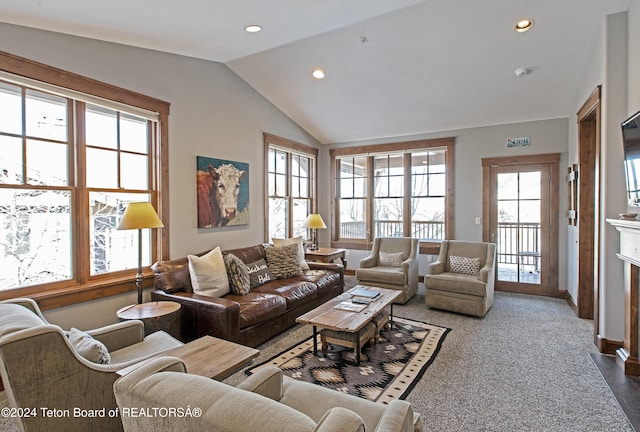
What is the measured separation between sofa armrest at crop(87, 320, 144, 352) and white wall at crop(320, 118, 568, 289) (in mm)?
4702

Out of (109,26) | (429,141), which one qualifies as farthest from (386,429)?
(429,141)

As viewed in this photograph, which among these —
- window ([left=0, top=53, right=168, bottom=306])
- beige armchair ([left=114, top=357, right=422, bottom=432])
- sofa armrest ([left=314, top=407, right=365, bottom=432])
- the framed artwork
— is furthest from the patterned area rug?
the framed artwork

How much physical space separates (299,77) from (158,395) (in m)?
4.55

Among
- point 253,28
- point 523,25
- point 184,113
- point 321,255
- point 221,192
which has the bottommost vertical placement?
point 321,255

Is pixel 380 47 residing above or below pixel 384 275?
above

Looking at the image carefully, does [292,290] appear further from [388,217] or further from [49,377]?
[388,217]

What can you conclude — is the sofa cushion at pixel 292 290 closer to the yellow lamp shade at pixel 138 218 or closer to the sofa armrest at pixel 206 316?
the sofa armrest at pixel 206 316

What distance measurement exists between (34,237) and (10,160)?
649mm

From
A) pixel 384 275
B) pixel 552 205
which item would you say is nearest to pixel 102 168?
pixel 384 275

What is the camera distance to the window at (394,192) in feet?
19.3

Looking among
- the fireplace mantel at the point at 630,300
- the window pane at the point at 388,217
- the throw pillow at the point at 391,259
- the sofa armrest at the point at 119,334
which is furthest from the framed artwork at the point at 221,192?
the fireplace mantel at the point at 630,300

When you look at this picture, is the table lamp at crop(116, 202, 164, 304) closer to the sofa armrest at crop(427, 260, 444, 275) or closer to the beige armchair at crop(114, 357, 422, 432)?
the beige armchair at crop(114, 357, 422, 432)

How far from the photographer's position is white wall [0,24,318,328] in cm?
292

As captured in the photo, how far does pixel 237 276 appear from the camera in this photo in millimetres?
3697
